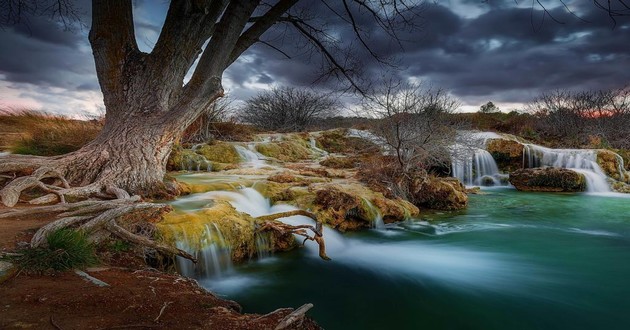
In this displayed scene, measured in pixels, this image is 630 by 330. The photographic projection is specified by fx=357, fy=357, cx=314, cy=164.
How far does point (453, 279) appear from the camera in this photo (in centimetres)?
541

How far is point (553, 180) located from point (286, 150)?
1131 centimetres

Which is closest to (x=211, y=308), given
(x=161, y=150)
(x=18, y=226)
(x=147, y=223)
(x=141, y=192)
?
(x=147, y=223)

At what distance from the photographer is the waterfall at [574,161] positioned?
14516mm

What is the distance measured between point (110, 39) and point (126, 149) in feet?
6.41

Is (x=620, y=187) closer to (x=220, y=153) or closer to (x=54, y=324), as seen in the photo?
(x=220, y=153)

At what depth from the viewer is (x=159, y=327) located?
7.10 feet

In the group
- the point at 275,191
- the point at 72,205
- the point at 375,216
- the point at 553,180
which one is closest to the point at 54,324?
the point at 72,205

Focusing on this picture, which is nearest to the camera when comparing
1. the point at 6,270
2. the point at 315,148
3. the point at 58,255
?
the point at 6,270

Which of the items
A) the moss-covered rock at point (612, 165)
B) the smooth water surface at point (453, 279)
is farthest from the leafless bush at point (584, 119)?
the smooth water surface at point (453, 279)

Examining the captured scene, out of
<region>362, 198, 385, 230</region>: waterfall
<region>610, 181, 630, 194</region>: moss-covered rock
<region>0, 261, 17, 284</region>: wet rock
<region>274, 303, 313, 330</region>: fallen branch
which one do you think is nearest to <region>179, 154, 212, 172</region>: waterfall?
<region>362, 198, 385, 230</region>: waterfall

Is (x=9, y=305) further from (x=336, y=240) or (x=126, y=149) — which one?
(x=336, y=240)

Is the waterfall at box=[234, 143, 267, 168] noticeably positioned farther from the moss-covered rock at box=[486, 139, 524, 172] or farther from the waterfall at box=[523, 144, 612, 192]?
the waterfall at box=[523, 144, 612, 192]

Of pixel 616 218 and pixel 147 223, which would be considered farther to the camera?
pixel 616 218

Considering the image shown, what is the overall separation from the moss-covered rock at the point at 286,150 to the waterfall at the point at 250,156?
0.41 m
